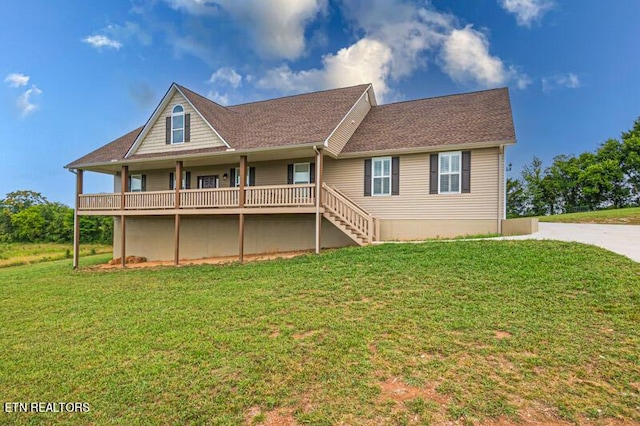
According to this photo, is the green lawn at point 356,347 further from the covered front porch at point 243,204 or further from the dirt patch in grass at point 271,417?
the covered front porch at point 243,204

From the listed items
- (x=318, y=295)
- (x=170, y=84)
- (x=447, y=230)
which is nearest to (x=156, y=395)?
(x=318, y=295)

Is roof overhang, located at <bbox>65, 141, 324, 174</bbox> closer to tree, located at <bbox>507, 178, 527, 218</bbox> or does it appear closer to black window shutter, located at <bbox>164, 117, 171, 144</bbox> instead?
→ black window shutter, located at <bbox>164, 117, 171, 144</bbox>

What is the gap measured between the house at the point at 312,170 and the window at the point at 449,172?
38 millimetres

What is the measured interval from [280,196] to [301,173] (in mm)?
2403

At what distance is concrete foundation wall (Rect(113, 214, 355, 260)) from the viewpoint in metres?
16.1

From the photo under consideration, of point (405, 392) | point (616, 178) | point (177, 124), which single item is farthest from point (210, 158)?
point (616, 178)

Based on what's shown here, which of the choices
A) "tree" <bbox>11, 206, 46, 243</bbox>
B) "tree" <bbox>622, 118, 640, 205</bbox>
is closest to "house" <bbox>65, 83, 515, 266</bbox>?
"tree" <bbox>622, 118, 640, 205</bbox>

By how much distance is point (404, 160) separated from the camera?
14.5 metres

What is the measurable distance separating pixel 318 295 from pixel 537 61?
95.4 ft

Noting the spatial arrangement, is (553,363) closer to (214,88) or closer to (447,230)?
(447,230)

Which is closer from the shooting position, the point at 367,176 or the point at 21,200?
the point at 367,176

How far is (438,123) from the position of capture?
15.2 m

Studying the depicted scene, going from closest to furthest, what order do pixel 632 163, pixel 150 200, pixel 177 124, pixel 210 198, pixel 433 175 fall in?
1. pixel 433 175
2. pixel 210 198
3. pixel 177 124
4. pixel 150 200
5. pixel 632 163

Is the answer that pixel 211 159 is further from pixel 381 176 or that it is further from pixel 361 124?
pixel 381 176
